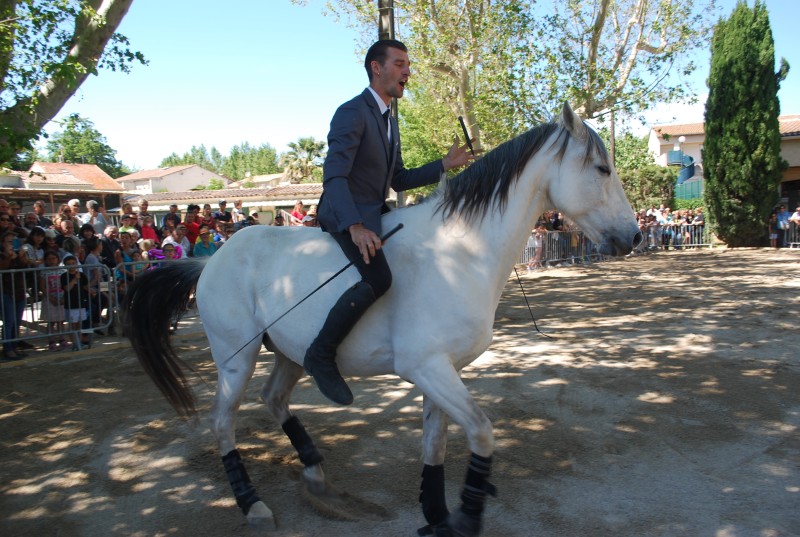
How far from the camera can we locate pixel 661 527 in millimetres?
3275

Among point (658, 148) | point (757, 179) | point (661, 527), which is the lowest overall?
point (661, 527)

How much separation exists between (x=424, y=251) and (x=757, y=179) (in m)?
26.0

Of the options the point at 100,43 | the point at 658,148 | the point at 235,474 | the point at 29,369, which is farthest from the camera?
the point at 658,148

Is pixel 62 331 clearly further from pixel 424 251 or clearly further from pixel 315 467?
pixel 424 251

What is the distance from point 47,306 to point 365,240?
7.39 meters

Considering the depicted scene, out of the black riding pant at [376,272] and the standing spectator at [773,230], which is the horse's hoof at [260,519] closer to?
the black riding pant at [376,272]

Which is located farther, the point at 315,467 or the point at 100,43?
the point at 100,43

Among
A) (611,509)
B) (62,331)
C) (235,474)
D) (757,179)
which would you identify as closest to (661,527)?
(611,509)

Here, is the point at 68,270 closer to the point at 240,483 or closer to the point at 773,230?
the point at 240,483

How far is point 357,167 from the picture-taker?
3.49 metres

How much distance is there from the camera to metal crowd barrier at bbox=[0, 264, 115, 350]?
26.4 ft

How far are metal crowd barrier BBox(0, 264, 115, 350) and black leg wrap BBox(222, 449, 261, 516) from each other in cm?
570

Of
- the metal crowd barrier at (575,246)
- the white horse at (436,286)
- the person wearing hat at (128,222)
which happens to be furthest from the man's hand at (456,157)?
the metal crowd barrier at (575,246)

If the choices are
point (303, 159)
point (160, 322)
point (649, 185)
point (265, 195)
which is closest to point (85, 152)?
point (303, 159)
